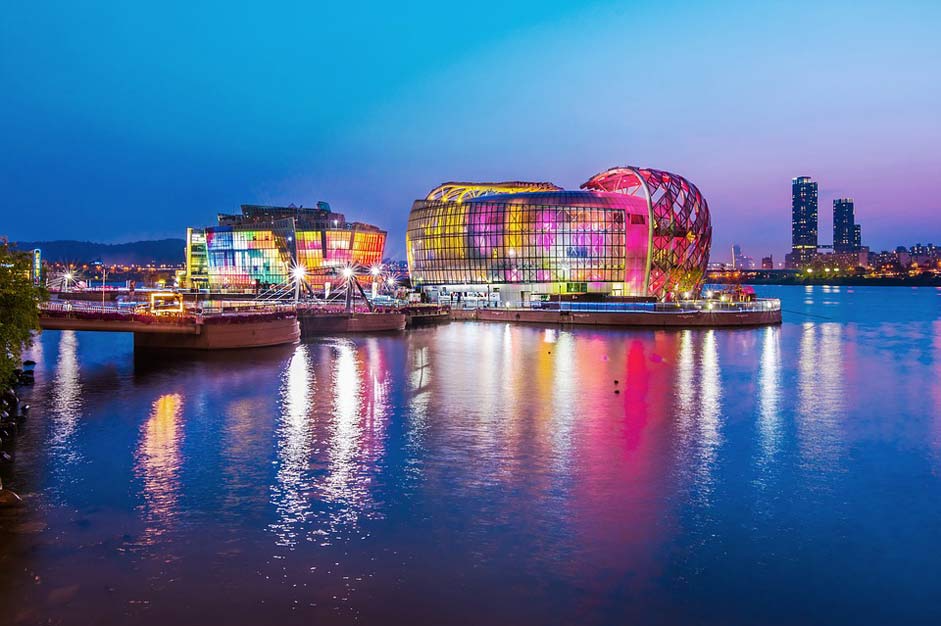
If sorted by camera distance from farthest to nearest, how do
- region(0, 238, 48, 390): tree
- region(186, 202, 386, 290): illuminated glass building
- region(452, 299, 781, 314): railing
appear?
region(186, 202, 386, 290): illuminated glass building
region(452, 299, 781, 314): railing
region(0, 238, 48, 390): tree

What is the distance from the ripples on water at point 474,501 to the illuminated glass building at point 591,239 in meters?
66.6

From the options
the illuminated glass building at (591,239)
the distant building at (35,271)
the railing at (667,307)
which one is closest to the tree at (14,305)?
the distant building at (35,271)

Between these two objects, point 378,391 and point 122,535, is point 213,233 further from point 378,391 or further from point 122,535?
point 122,535

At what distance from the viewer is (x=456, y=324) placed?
8150 cm

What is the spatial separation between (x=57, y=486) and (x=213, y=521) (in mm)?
5369

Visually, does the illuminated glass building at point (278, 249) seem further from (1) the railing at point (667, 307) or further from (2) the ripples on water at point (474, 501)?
(2) the ripples on water at point (474, 501)

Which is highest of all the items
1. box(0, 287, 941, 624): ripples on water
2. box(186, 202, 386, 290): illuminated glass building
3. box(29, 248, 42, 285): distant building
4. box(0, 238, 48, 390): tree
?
box(186, 202, 386, 290): illuminated glass building

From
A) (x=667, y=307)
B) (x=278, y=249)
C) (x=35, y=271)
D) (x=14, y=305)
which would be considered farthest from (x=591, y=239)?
(x=14, y=305)

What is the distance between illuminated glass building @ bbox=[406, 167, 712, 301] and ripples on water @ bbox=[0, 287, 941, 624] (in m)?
66.6

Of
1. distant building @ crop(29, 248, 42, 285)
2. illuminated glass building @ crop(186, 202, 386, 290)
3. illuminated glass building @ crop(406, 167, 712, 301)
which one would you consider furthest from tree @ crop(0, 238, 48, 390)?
illuminated glass building @ crop(186, 202, 386, 290)

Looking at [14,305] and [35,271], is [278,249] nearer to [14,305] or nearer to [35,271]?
[35,271]

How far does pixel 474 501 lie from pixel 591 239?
89266 millimetres

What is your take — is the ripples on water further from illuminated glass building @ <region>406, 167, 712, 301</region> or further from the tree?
illuminated glass building @ <region>406, 167, 712, 301</region>

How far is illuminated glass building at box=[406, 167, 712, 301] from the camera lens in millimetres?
103625
